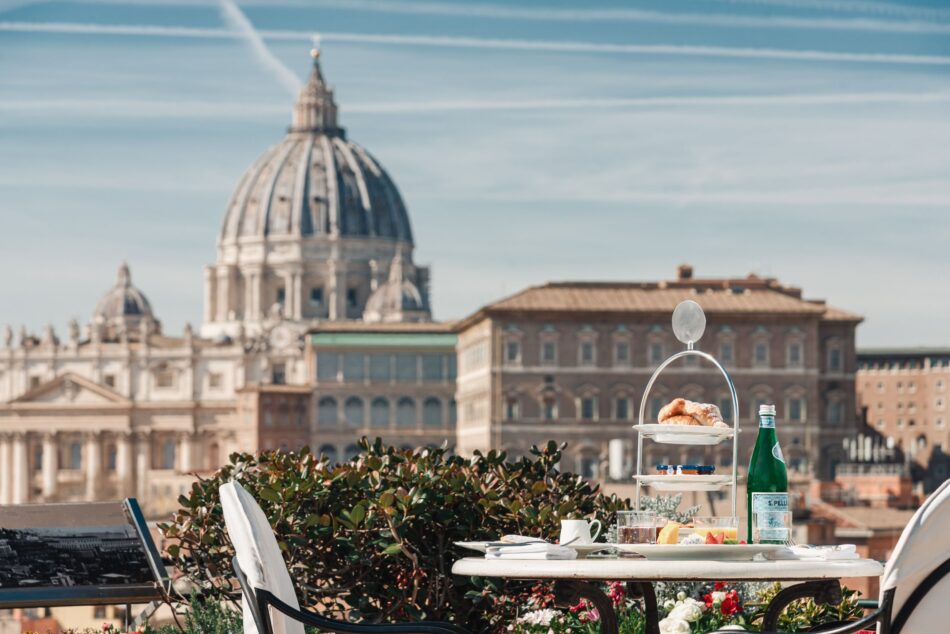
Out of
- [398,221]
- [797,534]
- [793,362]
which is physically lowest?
[797,534]

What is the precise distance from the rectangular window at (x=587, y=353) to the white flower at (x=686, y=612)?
75.7 meters

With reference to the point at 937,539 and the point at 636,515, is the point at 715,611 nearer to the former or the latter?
the point at 636,515

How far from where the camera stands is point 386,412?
11000 cm

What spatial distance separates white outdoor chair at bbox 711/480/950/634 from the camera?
6.32 m

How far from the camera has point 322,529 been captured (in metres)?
9.12

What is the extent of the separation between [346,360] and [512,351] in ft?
83.6

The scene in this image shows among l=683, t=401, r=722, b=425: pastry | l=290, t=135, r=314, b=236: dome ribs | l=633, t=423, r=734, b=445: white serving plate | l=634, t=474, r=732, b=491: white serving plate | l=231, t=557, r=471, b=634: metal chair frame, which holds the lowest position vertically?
l=231, t=557, r=471, b=634: metal chair frame

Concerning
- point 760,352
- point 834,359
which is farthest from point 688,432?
point 834,359

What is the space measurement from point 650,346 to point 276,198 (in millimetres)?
80001

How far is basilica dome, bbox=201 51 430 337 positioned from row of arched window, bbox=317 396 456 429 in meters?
40.0

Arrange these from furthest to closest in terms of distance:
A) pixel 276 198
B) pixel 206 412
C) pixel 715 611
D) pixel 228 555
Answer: pixel 276 198, pixel 206 412, pixel 228 555, pixel 715 611

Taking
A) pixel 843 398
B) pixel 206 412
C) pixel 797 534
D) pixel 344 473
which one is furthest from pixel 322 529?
pixel 206 412

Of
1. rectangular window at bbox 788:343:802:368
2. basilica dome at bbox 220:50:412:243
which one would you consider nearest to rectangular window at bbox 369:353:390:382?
rectangular window at bbox 788:343:802:368

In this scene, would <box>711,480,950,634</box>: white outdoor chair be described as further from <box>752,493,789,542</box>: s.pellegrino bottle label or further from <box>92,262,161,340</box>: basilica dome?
<box>92,262,161,340</box>: basilica dome
